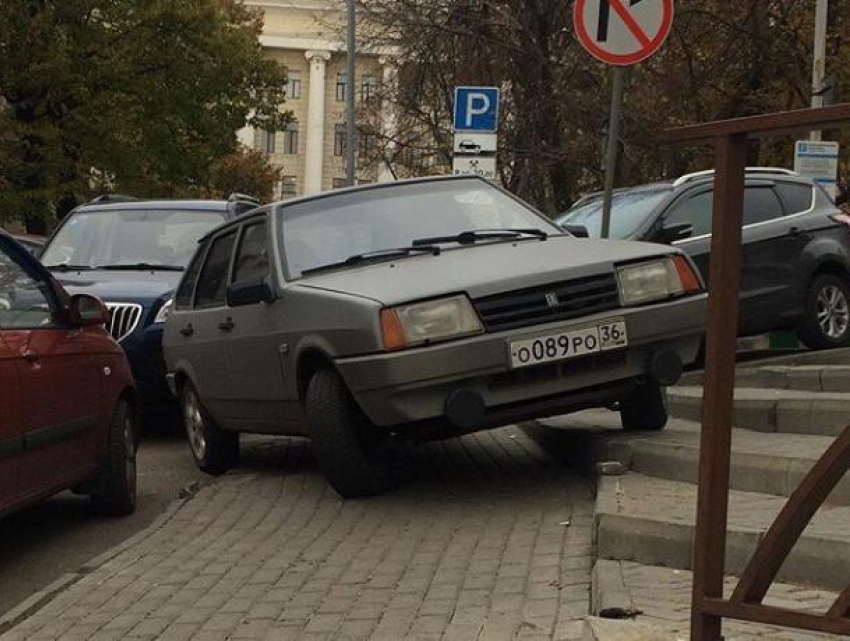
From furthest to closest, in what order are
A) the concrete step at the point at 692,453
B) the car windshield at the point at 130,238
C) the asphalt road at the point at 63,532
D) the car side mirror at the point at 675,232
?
1. the car windshield at the point at 130,238
2. the car side mirror at the point at 675,232
3. the asphalt road at the point at 63,532
4. the concrete step at the point at 692,453

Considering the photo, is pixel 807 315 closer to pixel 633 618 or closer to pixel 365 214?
pixel 365 214

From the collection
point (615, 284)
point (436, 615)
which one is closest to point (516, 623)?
point (436, 615)

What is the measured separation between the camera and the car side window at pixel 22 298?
663 centimetres

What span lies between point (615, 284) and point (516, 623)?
8.91 feet

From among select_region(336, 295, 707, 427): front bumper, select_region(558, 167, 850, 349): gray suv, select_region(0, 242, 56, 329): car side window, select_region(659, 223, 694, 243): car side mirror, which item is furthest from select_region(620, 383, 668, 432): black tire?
select_region(558, 167, 850, 349): gray suv

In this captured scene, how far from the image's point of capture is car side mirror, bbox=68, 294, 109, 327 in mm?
7305

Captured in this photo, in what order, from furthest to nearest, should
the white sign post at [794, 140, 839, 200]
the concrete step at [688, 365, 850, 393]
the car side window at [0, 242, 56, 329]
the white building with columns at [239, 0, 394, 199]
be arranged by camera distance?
the white building with columns at [239, 0, 394, 199]
the white sign post at [794, 140, 839, 200]
the concrete step at [688, 365, 850, 393]
the car side window at [0, 242, 56, 329]

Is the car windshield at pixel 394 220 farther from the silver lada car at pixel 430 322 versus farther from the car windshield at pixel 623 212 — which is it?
the car windshield at pixel 623 212

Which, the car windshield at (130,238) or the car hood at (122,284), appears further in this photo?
the car windshield at (130,238)

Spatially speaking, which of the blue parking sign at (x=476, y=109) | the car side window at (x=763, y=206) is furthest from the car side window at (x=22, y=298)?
the blue parking sign at (x=476, y=109)

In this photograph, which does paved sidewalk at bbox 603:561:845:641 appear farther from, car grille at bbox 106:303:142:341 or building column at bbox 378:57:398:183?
building column at bbox 378:57:398:183

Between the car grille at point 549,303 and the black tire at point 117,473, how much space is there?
2.09 metres

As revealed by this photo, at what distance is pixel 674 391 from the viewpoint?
9180mm

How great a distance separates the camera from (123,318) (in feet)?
35.4
